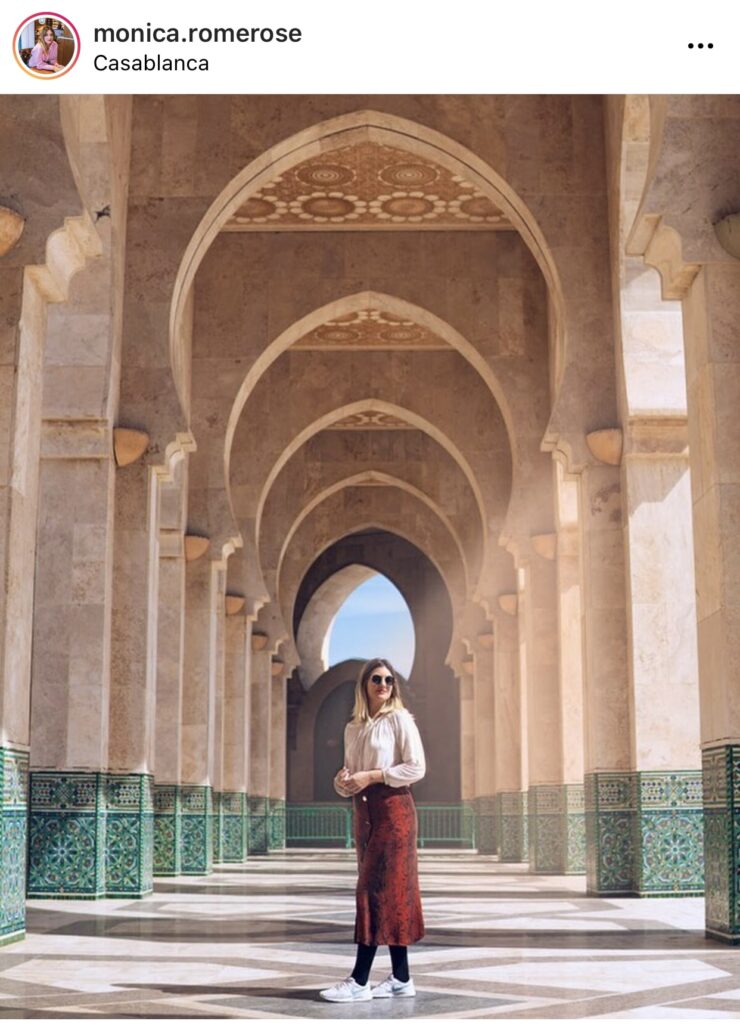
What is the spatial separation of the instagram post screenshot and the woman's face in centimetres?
2

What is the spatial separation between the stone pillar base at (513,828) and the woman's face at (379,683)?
11756 millimetres

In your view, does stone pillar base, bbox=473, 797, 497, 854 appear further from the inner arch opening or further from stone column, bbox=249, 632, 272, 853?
the inner arch opening

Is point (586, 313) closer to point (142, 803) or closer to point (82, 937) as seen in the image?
point (142, 803)

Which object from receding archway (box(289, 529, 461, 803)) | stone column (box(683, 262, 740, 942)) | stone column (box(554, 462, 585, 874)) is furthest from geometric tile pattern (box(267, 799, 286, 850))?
stone column (box(683, 262, 740, 942))

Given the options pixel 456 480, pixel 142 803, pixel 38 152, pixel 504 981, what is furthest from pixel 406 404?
pixel 504 981

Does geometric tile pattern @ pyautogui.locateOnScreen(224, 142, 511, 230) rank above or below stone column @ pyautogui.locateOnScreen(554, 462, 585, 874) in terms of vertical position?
above

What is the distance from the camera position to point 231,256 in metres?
13.7

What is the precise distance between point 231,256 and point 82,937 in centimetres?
831

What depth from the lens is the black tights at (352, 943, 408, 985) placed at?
4.62 metres

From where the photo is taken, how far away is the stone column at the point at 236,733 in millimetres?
16891

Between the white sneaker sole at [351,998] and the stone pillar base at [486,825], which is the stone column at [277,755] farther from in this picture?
the white sneaker sole at [351,998]

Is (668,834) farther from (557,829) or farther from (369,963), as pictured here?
(369,963)
